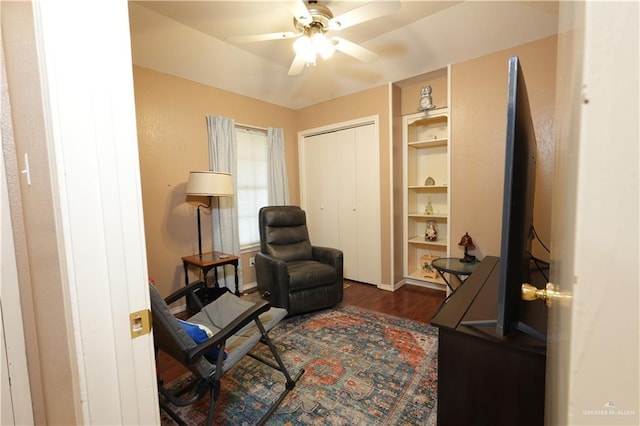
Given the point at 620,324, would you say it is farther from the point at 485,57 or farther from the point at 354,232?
the point at 354,232

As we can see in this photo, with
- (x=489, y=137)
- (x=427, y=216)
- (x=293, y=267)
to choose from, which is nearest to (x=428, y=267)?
(x=427, y=216)

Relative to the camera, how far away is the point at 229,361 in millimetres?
1363

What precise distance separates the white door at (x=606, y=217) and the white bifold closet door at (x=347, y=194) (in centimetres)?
318

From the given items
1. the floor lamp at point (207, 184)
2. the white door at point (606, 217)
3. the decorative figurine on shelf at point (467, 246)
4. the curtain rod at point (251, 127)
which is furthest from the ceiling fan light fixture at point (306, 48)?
the decorative figurine on shelf at point (467, 246)

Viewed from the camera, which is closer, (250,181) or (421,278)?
(421,278)

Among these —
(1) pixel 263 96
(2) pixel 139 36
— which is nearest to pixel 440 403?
(2) pixel 139 36

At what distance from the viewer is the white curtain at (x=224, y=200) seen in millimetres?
3107

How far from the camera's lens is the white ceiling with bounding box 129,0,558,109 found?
7.16 ft

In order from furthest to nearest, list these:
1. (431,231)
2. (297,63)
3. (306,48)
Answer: (431,231), (297,63), (306,48)

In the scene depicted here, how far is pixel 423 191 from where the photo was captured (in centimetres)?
364

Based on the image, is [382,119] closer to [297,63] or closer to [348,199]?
[348,199]

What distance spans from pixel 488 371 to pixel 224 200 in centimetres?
290

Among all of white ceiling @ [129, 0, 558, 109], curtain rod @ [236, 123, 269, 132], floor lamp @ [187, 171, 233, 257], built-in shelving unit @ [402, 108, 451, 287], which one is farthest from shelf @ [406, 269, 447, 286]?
curtain rod @ [236, 123, 269, 132]

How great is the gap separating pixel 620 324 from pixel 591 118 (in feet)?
0.58
